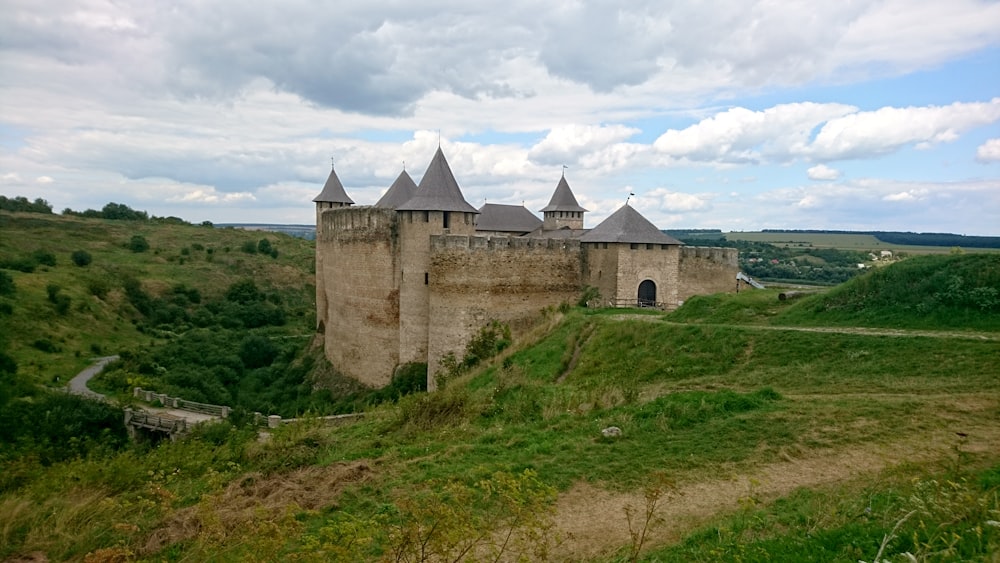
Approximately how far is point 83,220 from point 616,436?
82.4 metres

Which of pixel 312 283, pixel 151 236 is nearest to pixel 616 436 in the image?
pixel 312 283

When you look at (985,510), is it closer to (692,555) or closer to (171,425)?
(692,555)

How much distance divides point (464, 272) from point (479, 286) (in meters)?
0.70

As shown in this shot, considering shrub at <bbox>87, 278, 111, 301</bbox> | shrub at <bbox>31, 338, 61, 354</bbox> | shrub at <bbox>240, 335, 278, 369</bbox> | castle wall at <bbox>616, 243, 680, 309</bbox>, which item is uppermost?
castle wall at <bbox>616, 243, 680, 309</bbox>

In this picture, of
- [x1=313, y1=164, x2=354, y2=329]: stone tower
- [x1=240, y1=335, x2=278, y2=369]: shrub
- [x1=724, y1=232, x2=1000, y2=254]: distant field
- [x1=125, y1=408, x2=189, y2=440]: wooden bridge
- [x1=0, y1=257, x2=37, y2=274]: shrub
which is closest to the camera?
[x1=125, y1=408, x2=189, y2=440]: wooden bridge

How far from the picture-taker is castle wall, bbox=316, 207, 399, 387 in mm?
24516

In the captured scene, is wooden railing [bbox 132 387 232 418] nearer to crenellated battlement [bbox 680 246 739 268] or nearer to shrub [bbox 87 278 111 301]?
crenellated battlement [bbox 680 246 739 268]

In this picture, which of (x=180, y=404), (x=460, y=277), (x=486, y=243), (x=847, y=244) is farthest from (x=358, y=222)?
(x=847, y=244)

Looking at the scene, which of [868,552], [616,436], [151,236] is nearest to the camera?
[868,552]

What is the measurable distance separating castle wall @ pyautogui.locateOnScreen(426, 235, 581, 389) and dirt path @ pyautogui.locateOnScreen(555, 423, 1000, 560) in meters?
14.0

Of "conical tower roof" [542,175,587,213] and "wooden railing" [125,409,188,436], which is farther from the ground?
"conical tower roof" [542,175,587,213]

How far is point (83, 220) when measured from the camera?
7488 centimetres

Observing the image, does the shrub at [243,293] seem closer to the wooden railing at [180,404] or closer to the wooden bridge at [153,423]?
the wooden railing at [180,404]

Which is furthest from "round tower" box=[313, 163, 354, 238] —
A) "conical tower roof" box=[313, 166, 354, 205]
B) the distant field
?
the distant field
